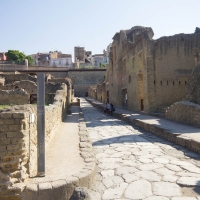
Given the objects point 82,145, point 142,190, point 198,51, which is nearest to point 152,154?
point 82,145

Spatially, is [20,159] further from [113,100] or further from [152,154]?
[113,100]

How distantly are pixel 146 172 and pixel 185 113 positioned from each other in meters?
5.60

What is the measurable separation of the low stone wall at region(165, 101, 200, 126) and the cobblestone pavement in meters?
2.34

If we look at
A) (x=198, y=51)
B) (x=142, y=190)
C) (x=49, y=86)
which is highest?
(x=198, y=51)

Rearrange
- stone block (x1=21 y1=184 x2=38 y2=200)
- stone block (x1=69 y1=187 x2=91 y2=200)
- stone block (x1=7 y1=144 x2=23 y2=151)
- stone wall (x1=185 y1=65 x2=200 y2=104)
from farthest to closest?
stone wall (x1=185 y1=65 x2=200 y2=104) → stone block (x1=7 y1=144 x2=23 y2=151) → stone block (x1=21 y1=184 x2=38 y2=200) → stone block (x1=69 y1=187 x2=91 y2=200)

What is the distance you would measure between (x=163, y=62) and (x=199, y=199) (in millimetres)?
11597

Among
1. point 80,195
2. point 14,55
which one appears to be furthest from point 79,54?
point 80,195

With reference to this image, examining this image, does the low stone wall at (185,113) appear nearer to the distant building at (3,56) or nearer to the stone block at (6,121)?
the stone block at (6,121)

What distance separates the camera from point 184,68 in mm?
13812

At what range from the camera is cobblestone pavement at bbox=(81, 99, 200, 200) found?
3.37m

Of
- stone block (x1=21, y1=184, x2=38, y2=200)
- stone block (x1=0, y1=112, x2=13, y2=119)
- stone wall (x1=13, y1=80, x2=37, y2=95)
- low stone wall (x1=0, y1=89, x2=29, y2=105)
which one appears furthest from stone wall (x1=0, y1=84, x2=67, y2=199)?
stone wall (x1=13, y1=80, x2=37, y2=95)

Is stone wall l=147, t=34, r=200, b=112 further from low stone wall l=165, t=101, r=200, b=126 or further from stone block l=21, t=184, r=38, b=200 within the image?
stone block l=21, t=184, r=38, b=200

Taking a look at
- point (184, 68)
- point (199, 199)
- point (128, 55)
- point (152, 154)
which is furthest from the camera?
point (128, 55)

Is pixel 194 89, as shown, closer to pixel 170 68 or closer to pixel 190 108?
pixel 190 108
